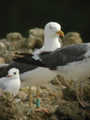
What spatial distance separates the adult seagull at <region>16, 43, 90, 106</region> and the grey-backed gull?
1.75 ft

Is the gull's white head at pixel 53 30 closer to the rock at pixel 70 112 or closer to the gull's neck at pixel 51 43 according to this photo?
the gull's neck at pixel 51 43

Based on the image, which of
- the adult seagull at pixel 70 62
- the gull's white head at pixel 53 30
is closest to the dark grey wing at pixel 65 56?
the adult seagull at pixel 70 62

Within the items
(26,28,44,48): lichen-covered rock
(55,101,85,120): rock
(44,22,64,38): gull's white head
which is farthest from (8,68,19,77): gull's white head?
(26,28,44,48): lichen-covered rock

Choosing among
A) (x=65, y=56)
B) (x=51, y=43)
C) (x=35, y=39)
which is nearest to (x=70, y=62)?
(x=65, y=56)

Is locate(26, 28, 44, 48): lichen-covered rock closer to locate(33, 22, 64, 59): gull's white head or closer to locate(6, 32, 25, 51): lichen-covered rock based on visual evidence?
locate(6, 32, 25, 51): lichen-covered rock

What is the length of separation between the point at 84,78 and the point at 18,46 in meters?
2.15

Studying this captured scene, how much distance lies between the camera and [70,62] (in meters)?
5.31

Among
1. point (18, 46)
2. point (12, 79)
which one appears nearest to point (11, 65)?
point (12, 79)

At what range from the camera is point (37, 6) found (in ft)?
36.1

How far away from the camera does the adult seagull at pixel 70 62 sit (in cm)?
529

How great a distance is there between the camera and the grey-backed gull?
189 inches

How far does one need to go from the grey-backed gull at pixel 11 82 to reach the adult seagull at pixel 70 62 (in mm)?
533

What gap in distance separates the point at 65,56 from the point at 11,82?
840 millimetres

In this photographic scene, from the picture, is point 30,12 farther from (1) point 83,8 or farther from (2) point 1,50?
(2) point 1,50
